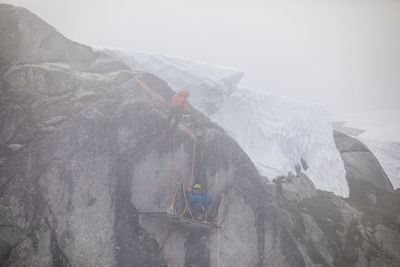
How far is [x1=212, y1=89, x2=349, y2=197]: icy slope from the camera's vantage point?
1420 centimetres

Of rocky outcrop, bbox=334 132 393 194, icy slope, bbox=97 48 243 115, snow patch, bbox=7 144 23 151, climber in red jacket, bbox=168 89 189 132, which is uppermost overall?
icy slope, bbox=97 48 243 115

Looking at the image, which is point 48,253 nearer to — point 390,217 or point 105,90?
point 105,90

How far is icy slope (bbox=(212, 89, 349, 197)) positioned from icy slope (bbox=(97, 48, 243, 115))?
2.46 m

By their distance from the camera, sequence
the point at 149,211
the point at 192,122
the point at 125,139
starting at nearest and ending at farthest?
the point at 149,211 → the point at 125,139 → the point at 192,122

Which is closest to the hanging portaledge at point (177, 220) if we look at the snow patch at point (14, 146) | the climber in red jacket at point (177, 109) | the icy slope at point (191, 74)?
the climber in red jacket at point (177, 109)

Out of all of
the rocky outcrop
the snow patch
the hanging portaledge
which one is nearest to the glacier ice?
the rocky outcrop

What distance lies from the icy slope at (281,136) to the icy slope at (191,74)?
2.46m

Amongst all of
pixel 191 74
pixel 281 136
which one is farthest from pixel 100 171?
pixel 281 136

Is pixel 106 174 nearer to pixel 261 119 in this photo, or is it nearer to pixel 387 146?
pixel 261 119

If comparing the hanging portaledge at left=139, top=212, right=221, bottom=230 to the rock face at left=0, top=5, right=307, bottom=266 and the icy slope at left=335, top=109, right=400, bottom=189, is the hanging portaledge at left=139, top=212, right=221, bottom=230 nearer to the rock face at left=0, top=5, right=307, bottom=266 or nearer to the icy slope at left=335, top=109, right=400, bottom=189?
the rock face at left=0, top=5, right=307, bottom=266

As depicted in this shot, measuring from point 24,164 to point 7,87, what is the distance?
245 centimetres

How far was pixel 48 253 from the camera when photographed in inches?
182

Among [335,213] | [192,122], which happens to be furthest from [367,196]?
[192,122]

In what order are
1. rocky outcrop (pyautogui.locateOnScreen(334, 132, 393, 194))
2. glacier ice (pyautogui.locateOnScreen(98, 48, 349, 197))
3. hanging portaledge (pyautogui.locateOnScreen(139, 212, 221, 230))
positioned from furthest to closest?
rocky outcrop (pyautogui.locateOnScreen(334, 132, 393, 194)), glacier ice (pyautogui.locateOnScreen(98, 48, 349, 197)), hanging portaledge (pyautogui.locateOnScreen(139, 212, 221, 230))
